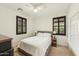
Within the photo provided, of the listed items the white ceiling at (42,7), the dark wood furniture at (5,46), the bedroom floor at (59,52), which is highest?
the white ceiling at (42,7)

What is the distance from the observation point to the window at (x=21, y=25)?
858 millimetres

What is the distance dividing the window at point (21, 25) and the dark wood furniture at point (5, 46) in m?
0.16

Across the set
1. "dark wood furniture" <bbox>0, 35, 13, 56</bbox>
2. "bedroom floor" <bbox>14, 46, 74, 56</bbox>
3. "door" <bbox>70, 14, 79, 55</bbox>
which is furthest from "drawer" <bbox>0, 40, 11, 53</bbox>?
"door" <bbox>70, 14, 79, 55</bbox>

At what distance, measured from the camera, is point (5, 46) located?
904 mm

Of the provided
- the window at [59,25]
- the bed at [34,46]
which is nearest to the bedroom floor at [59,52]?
the bed at [34,46]

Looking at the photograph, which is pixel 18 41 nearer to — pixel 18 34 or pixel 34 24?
pixel 18 34

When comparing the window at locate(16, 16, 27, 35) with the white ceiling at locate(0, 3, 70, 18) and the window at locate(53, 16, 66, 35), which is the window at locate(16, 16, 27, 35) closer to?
the white ceiling at locate(0, 3, 70, 18)

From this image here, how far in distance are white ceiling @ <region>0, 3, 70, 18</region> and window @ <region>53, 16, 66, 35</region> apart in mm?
98

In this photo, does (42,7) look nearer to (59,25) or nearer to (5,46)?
(59,25)

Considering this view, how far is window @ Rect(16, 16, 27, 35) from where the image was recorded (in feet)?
2.82

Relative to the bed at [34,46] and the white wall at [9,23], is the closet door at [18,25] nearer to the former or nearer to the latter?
the white wall at [9,23]

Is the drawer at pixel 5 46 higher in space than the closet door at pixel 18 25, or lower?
lower

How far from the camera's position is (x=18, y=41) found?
2.90 feet

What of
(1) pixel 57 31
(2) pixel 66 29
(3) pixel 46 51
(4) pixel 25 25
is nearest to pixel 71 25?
(2) pixel 66 29
